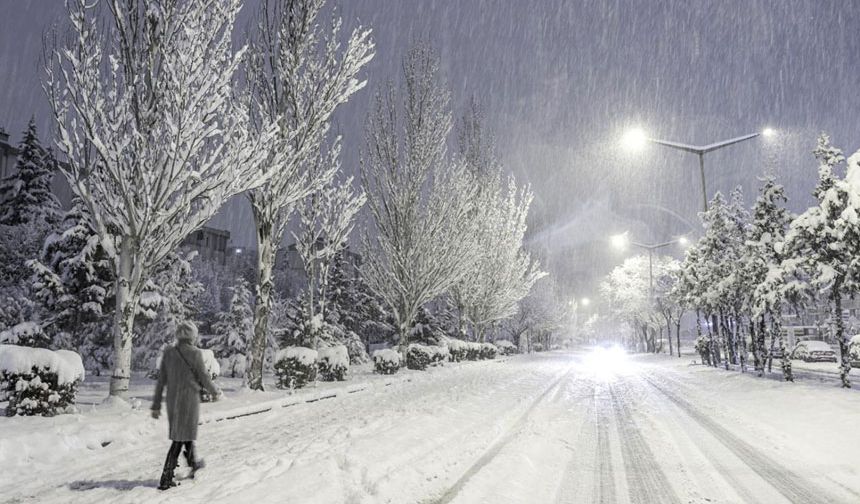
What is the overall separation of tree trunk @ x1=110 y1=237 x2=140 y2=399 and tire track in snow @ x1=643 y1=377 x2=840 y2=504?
424 inches

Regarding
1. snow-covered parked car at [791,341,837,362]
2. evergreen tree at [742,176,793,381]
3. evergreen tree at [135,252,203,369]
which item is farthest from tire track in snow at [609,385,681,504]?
snow-covered parked car at [791,341,837,362]

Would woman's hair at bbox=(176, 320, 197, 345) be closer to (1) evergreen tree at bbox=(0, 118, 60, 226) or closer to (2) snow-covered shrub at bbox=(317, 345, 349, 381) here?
(2) snow-covered shrub at bbox=(317, 345, 349, 381)

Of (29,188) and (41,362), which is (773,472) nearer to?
(41,362)

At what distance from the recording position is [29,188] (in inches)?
1268

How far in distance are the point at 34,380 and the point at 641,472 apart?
365 inches

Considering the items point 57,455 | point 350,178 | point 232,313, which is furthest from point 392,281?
point 57,455

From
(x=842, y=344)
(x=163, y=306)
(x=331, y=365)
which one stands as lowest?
(x=331, y=365)

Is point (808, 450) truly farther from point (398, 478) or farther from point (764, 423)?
point (398, 478)

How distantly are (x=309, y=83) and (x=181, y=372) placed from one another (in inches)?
463

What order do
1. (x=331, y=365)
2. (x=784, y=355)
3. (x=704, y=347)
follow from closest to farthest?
(x=784, y=355), (x=331, y=365), (x=704, y=347)

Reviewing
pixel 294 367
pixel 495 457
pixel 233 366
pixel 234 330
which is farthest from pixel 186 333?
pixel 234 330

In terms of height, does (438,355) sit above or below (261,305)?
below

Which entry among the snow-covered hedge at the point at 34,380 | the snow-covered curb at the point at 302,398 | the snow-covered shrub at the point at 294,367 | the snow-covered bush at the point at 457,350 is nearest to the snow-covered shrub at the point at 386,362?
the snow-covered curb at the point at 302,398

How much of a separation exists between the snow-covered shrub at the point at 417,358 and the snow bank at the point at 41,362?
16.6 m
